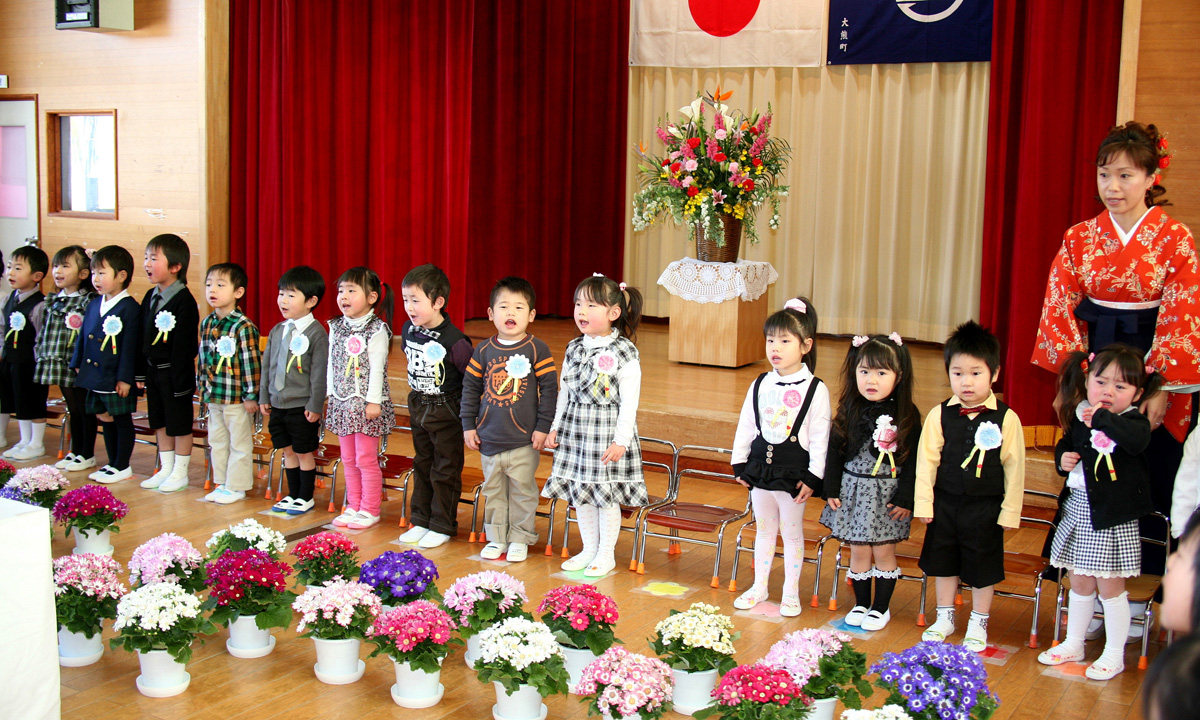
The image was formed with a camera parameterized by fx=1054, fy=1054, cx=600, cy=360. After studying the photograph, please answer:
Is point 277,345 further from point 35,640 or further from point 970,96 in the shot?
point 970,96

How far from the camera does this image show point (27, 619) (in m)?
2.70

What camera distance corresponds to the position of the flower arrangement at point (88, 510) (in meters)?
4.31

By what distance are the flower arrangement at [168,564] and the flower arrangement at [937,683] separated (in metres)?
2.33

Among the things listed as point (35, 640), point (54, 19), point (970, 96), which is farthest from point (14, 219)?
point (970, 96)

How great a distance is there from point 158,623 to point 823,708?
198 cm

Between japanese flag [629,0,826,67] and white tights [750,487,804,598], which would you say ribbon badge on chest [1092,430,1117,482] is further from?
japanese flag [629,0,826,67]

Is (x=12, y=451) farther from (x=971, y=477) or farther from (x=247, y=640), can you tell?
(x=971, y=477)

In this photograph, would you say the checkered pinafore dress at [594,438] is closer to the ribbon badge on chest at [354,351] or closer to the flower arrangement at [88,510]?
the ribbon badge on chest at [354,351]

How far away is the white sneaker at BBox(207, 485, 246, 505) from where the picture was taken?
5.44m

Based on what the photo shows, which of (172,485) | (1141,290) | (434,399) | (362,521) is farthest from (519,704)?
(172,485)

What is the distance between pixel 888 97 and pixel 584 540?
21.0ft

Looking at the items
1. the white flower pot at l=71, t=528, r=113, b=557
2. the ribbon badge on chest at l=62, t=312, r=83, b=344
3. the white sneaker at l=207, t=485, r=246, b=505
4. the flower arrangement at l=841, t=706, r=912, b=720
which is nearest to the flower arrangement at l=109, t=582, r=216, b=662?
the white flower pot at l=71, t=528, r=113, b=557

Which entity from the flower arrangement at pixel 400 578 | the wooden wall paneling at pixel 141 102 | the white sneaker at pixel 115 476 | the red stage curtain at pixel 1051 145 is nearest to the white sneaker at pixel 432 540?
the flower arrangement at pixel 400 578

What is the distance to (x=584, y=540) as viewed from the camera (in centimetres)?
457
